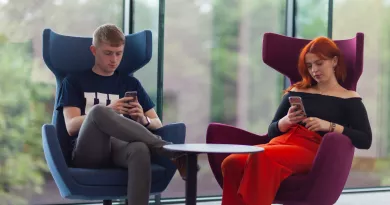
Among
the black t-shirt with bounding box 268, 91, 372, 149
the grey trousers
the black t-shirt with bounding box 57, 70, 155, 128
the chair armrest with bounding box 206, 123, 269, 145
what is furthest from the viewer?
the chair armrest with bounding box 206, 123, 269, 145

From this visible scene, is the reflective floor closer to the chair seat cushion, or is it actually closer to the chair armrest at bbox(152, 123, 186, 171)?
the chair armrest at bbox(152, 123, 186, 171)

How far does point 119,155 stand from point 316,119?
0.97m

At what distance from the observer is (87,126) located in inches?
103

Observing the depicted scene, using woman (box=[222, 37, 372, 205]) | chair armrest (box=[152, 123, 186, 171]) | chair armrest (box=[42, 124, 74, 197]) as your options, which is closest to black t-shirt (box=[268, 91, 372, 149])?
woman (box=[222, 37, 372, 205])

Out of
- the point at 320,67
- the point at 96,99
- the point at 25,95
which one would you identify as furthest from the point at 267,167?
the point at 25,95

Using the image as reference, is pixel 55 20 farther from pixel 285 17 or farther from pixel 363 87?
pixel 363 87

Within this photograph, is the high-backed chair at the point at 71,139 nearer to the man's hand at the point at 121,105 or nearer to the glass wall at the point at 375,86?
the man's hand at the point at 121,105

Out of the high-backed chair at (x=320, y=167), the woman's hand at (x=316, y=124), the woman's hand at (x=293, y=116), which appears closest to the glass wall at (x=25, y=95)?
the high-backed chair at (x=320, y=167)

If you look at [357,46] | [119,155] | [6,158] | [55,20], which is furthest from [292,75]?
[6,158]

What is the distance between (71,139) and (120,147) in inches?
16.0

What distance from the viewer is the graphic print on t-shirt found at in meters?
2.93

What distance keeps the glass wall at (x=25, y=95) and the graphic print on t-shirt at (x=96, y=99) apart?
97 cm

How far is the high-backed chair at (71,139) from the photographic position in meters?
2.59

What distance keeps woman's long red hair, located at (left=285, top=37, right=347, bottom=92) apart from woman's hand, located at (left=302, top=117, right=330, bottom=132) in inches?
11.9
